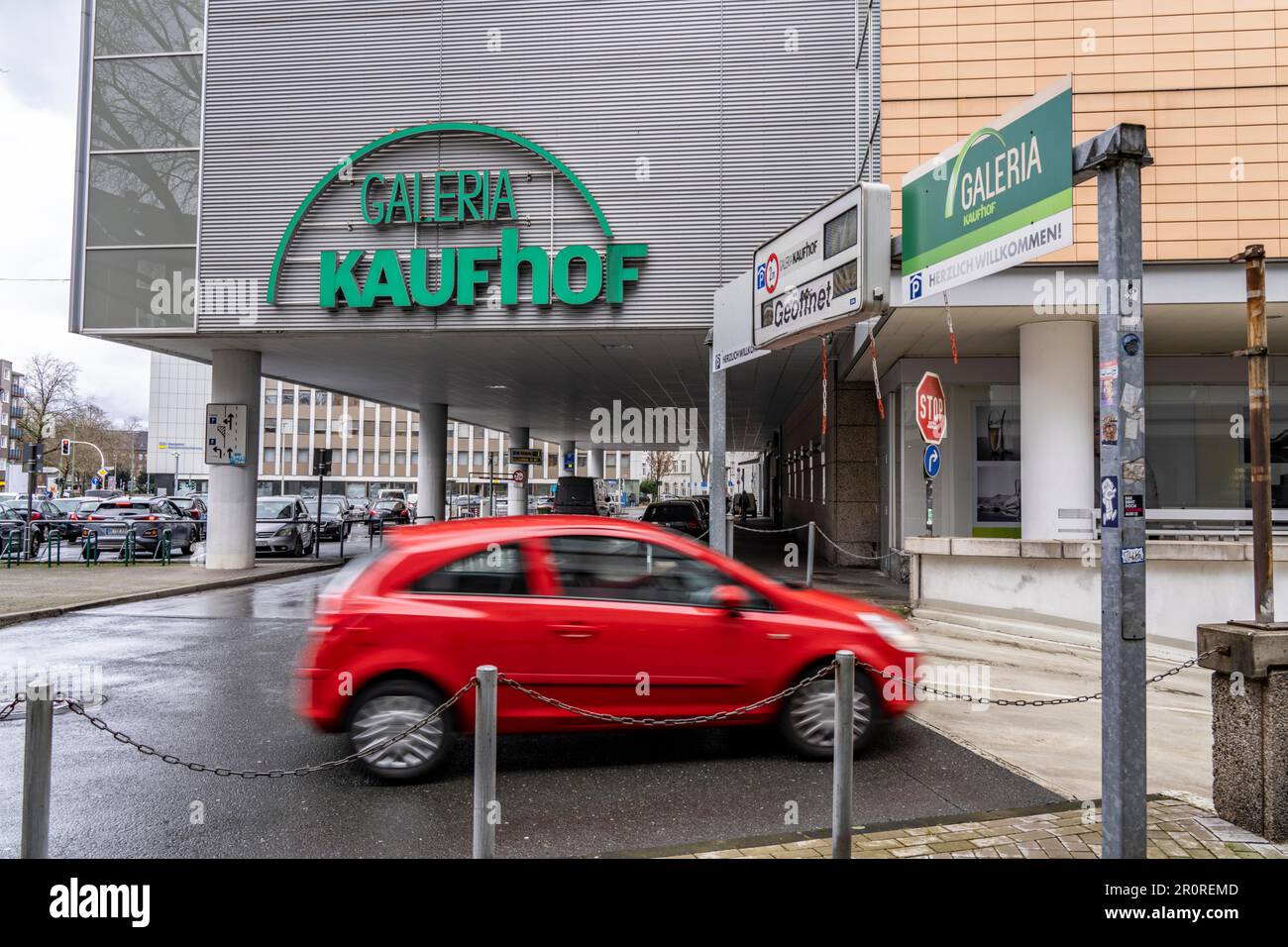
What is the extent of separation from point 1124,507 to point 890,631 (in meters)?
2.56

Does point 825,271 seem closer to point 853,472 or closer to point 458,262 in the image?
point 458,262

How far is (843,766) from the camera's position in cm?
408

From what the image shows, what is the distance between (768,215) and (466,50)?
6747 mm

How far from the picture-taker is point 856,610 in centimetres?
622

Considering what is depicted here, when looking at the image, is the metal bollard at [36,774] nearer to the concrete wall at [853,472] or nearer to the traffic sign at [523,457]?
the concrete wall at [853,472]

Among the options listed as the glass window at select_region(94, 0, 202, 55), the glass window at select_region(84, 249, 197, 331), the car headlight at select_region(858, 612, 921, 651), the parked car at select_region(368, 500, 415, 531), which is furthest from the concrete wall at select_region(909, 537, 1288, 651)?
the parked car at select_region(368, 500, 415, 531)

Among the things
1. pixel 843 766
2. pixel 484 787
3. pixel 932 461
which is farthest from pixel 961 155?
pixel 932 461

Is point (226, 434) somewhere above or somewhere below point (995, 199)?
below

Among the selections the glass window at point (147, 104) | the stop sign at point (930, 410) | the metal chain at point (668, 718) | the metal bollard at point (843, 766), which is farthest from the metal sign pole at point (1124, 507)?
the glass window at point (147, 104)

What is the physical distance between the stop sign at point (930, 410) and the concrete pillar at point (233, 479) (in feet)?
45.2

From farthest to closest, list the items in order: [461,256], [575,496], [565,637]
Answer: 1. [575,496]
2. [461,256]
3. [565,637]

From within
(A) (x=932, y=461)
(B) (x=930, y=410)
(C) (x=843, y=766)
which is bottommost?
(C) (x=843, y=766)

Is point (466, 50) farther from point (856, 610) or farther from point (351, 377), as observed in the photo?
point (856, 610)
